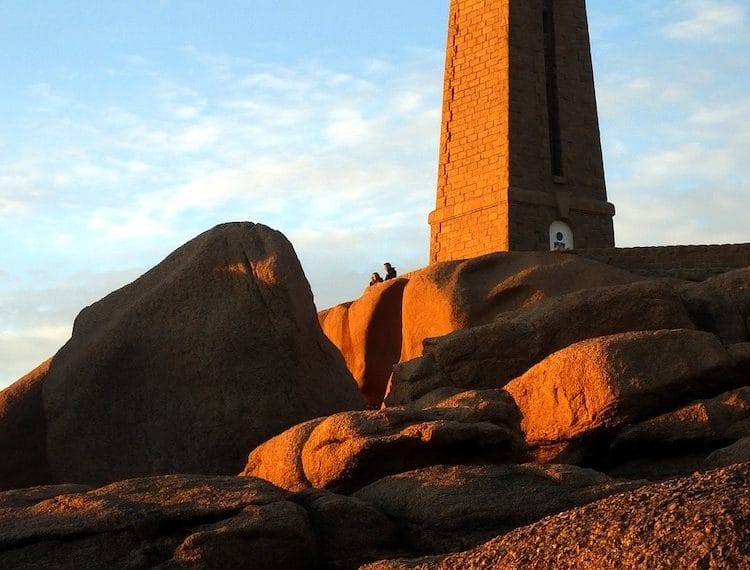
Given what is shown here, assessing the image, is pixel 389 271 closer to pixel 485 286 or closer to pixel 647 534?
pixel 485 286

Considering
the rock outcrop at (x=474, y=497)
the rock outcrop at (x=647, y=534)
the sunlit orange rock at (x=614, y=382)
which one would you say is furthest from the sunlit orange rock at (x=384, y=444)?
the rock outcrop at (x=647, y=534)

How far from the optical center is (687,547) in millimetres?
5027

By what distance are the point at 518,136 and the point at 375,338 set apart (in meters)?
7.23

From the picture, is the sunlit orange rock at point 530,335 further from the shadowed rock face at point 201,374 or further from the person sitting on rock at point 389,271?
the person sitting on rock at point 389,271

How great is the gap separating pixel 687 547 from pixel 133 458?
21.5 feet

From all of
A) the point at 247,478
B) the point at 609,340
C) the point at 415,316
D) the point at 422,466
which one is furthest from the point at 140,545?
the point at 415,316

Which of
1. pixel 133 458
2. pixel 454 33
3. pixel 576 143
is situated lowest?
pixel 133 458

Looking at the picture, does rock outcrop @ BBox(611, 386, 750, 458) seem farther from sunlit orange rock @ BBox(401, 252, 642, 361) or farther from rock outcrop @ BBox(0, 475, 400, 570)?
sunlit orange rock @ BBox(401, 252, 642, 361)

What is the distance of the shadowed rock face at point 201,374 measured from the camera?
1037 centimetres

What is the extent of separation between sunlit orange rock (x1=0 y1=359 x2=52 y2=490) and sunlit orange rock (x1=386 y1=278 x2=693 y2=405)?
11.3 feet

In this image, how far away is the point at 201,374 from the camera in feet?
34.2

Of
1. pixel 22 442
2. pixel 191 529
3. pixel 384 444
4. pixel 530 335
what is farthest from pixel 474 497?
pixel 22 442

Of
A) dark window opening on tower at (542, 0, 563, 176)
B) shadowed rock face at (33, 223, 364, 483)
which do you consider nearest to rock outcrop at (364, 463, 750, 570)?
shadowed rock face at (33, 223, 364, 483)

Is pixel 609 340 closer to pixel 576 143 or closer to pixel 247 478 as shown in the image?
pixel 247 478
